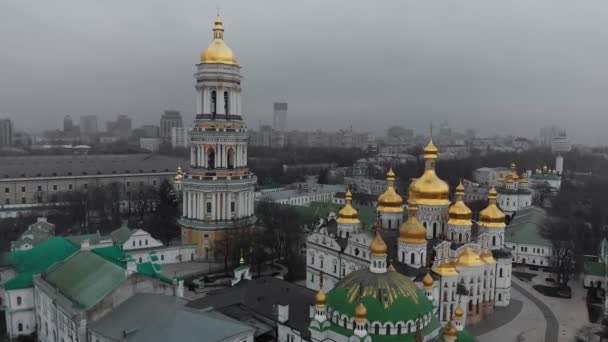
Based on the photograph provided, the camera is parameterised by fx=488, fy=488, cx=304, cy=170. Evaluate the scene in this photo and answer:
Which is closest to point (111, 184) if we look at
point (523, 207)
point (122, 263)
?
point (122, 263)

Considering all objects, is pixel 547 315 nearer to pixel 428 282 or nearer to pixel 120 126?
pixel 428 282

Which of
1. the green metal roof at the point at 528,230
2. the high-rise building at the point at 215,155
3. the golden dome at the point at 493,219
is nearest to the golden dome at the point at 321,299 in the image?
the golden dome at the point at 493,219

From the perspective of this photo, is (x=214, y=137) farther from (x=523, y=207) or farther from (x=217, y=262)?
(x=523, y=207)

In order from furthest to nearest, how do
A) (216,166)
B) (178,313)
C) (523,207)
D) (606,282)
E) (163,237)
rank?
(523,207), (163,237), (216,166), (606,282), (178,313)

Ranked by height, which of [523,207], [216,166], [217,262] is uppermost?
[216,166]

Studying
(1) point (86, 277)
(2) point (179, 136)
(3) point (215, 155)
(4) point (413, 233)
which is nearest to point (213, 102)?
(3) point (215, 155)

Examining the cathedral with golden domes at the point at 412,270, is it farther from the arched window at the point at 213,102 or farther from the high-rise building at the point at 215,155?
the arched window at the point at 213,102

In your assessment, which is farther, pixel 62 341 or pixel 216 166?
pixel 216 166
